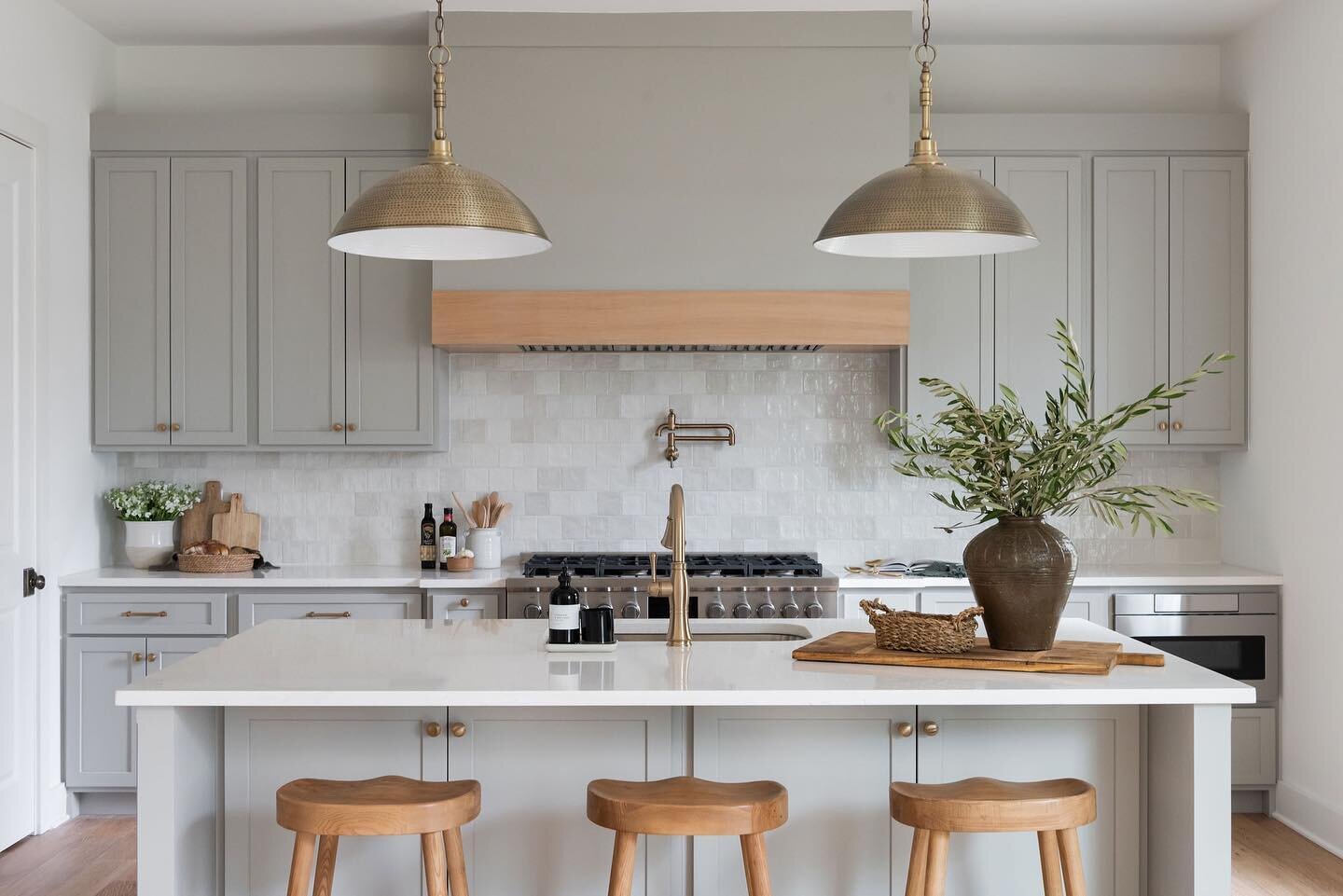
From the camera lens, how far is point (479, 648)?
2797mm

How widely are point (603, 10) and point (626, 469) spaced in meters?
1.88

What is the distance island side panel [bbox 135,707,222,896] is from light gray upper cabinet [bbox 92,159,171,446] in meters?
2.54

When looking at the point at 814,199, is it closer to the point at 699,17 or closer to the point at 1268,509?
the point at 699,17

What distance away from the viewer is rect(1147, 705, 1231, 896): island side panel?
2430 millimetres

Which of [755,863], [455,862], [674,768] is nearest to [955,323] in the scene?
[674,768]

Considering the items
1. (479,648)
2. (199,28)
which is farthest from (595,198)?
(479,648)

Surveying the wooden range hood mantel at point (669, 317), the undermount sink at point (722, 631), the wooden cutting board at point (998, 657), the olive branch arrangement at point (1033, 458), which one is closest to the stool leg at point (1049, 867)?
the wooden cutting board at point (998, 657)

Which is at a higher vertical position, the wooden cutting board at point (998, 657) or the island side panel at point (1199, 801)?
the wooden cutting board at point (998, 657)

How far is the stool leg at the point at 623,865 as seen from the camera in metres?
2.32

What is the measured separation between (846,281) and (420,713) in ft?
8.46

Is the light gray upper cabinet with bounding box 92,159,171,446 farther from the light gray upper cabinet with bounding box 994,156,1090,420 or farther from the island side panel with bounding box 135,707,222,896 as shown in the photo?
the light gray upper cabinet with bounding box 994,156,1090,420

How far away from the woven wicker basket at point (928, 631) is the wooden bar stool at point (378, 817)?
996mm

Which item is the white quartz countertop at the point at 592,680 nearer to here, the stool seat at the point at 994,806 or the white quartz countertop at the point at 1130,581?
the stool seat at the point at 994,806

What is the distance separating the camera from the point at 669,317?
4488 millimetres
